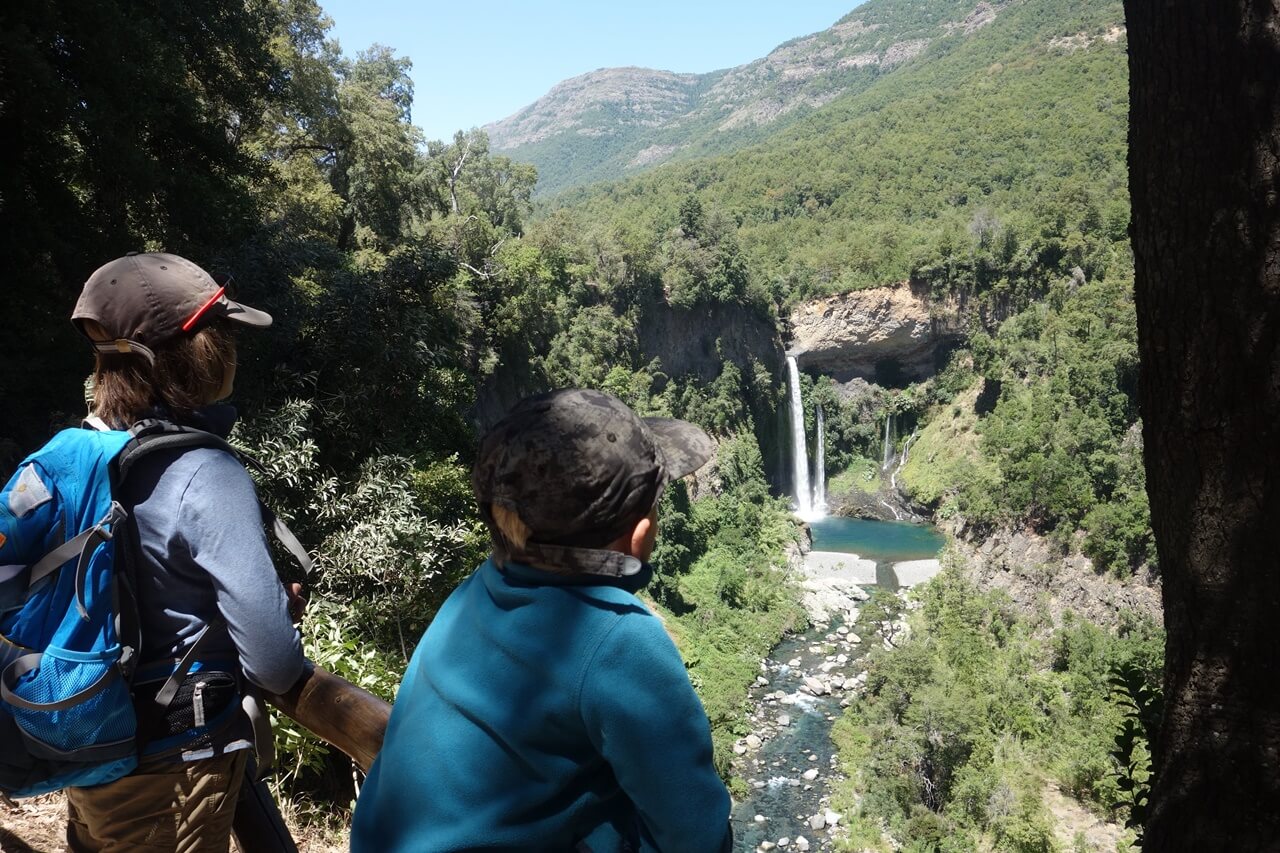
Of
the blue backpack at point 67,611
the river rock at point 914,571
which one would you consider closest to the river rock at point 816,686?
the river rock at point 914,571

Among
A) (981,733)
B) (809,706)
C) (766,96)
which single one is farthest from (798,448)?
(766,96)

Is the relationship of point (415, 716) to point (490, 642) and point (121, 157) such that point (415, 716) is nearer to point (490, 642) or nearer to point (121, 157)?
point (490, 642)

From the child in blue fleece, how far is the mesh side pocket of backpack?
0.58 meters

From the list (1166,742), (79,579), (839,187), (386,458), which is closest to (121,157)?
(386,458)

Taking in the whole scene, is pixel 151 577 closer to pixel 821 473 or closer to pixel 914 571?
pixel 914 571

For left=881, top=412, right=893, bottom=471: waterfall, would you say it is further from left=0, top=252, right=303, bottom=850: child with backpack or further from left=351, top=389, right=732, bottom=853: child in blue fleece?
left=351, top=389, right=732, bottom=853: child in blue fleece

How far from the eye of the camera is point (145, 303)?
1.38m

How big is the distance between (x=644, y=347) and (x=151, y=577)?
3022 centimetres

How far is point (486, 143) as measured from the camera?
28.2m

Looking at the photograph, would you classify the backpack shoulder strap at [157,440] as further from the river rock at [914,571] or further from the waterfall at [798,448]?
the waterfall at [798,448]

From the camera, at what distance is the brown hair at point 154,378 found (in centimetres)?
139

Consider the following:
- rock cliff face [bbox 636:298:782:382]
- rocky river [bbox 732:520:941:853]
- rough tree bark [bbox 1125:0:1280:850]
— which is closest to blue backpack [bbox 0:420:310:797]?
rough tree bark [bbox 1125:0:1280:850]

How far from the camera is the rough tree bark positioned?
55.1 inches

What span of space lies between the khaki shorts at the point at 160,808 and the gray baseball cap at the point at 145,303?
762 mm
